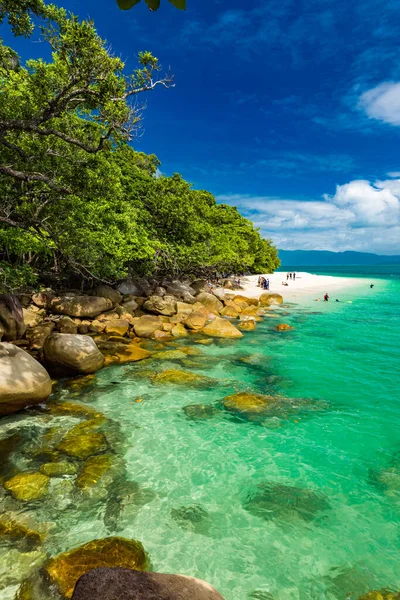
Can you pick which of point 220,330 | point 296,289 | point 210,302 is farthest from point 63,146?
point 296,289

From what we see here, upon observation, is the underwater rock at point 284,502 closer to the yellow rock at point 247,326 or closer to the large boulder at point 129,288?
the yellow rock at point 247,326

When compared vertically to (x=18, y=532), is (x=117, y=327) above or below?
above

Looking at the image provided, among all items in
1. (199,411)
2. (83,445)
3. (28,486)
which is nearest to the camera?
(28,486)

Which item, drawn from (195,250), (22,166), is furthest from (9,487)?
(195,250)

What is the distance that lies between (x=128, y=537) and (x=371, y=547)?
422cm

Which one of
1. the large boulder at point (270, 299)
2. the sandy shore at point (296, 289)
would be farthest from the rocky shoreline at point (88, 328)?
the sandy shore at point (296, 289)

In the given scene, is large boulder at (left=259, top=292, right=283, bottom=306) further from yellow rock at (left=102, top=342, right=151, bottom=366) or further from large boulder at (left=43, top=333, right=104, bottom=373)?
large boulder at (left=43, top=333, right=104, bottom=373)

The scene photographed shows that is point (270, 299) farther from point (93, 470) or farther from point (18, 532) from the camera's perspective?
point (18, 532)

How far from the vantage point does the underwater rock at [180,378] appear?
1205 centimetres

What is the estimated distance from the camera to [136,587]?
3.45 metres

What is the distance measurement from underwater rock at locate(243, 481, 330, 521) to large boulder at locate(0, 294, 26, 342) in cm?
1260

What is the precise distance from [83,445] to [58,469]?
88 cm

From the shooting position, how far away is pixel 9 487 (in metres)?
6.30

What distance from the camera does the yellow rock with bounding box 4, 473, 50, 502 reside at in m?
6.16
